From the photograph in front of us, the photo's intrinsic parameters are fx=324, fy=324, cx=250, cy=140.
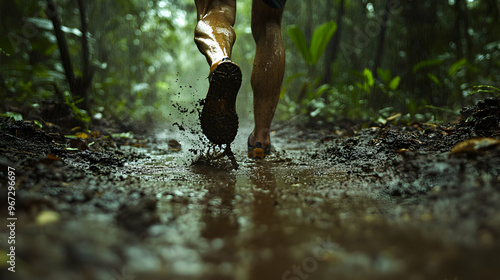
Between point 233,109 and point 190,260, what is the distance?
1.28 meters

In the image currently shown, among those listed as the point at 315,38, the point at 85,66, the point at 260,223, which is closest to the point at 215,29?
the point at 260,223

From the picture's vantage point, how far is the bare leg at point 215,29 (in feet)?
6.51

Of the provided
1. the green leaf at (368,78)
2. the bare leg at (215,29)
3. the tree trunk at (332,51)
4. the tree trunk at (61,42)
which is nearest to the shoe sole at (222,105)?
the bare leg at (215,29)

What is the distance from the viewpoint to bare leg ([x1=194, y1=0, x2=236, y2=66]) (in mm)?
1984

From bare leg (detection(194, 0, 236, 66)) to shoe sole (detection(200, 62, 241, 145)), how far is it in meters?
0.15

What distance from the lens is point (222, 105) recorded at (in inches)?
73.0

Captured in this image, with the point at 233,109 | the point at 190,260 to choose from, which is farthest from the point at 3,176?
the point at 233,109

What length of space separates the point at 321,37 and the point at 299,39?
14.3 inches

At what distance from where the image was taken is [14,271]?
54 cm

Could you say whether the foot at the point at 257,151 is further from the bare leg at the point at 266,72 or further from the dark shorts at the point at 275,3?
the dark shorts at the point at 275,3

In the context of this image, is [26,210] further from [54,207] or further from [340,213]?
[340,213]

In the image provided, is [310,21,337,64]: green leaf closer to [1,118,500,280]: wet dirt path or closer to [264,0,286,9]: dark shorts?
[264,0,286,9]: dark shorts

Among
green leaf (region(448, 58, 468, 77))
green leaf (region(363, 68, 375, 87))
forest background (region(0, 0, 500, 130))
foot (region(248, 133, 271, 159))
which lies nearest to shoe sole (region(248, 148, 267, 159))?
foot (region(248, 133, 271, 159))

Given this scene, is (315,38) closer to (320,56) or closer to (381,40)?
(320,56)
